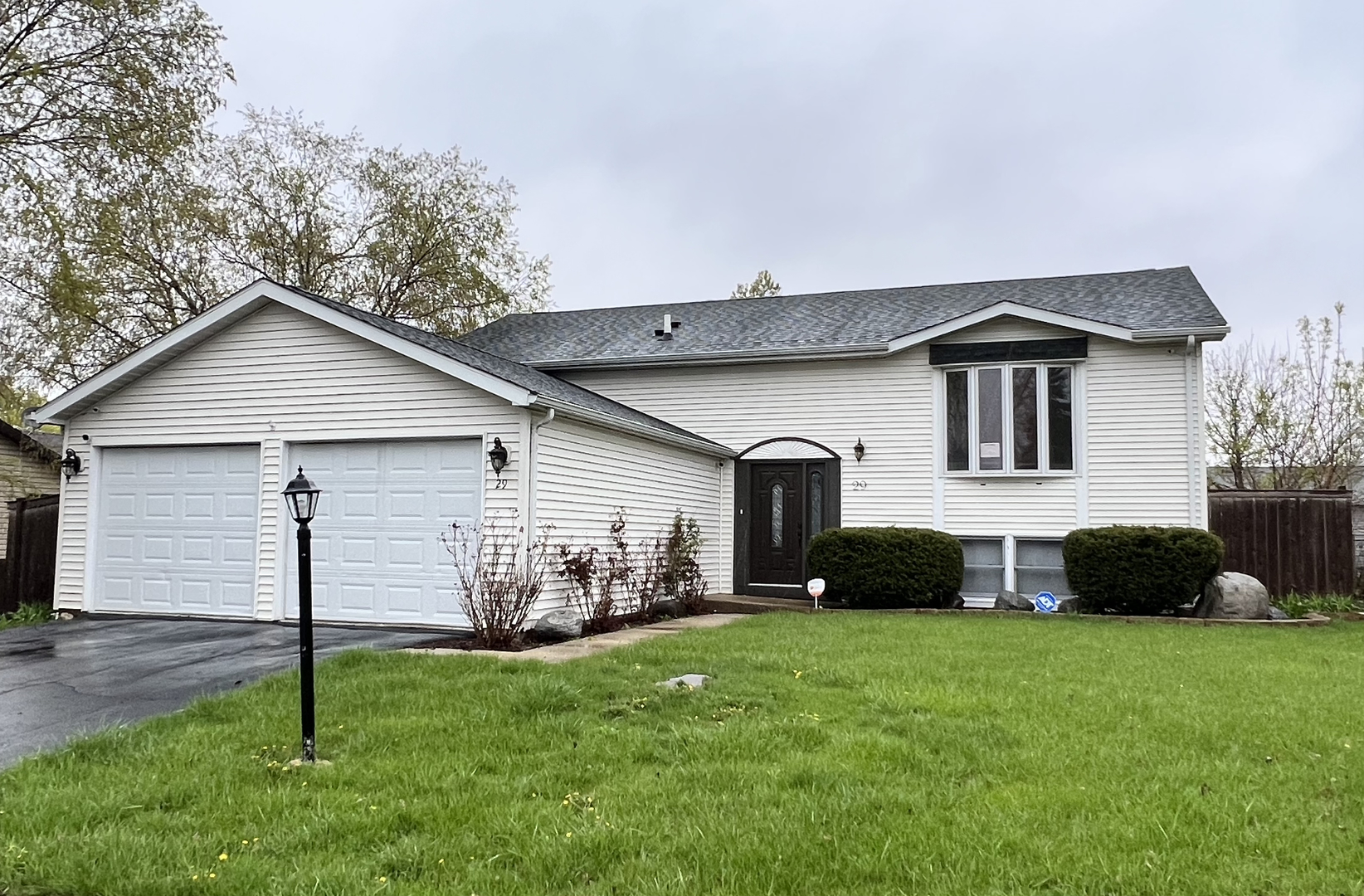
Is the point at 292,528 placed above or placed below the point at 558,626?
above

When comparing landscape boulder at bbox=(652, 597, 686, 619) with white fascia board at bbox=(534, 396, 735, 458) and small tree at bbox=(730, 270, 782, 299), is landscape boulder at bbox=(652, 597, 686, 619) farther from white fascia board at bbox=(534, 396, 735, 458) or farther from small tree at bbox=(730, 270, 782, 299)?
small tree at bbox=(730, 270, 782, 299)

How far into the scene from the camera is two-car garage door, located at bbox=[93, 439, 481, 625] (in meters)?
10.5

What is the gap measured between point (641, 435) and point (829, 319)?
5.25 metres

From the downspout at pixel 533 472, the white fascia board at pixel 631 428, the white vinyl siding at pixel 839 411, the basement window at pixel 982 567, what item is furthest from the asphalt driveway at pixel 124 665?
the basement window at pixel 982 567

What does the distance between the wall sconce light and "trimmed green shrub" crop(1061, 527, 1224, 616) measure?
750 centimetres

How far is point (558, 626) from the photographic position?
9.75 m

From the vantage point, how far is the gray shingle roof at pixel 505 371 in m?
10.6

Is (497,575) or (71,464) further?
(71,464)

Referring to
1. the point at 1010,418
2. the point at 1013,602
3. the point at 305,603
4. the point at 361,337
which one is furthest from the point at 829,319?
the point at 305,603

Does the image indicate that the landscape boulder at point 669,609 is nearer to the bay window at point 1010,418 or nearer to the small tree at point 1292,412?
the bay window at point 1010,418

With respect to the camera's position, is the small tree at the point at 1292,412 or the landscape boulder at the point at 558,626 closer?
the landscape boulder at the point at 558,626

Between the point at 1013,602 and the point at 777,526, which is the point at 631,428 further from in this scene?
the point at 1013,602

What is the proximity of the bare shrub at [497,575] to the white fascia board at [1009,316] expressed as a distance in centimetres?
671

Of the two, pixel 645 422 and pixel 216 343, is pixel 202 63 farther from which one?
pixel 645 422
